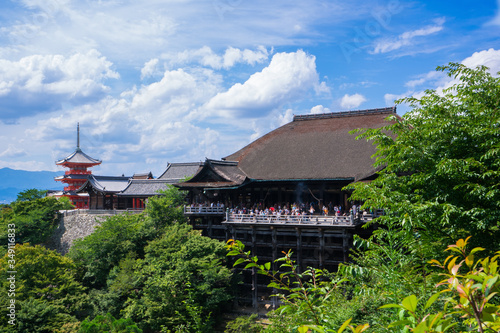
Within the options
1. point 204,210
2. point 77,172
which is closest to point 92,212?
point 204,210

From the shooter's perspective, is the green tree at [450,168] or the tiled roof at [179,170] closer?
the green tree at [450,168]

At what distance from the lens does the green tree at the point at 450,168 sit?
12.6m

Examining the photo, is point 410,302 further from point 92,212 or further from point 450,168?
point 92,212

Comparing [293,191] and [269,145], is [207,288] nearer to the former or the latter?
[293,191]

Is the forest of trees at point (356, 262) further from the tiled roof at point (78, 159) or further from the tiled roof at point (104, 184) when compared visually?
the tiled roof at point (78, 159)

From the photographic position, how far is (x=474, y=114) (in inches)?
551

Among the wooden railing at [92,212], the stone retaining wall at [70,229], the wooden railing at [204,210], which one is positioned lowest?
the stone retaining wall at [70,229]

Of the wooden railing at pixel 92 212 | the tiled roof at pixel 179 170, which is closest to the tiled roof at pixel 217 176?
the wooden railing at pixel 92 212

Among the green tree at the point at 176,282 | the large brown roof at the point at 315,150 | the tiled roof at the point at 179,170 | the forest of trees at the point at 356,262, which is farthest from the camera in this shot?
the tiled roof at the point at 179,170

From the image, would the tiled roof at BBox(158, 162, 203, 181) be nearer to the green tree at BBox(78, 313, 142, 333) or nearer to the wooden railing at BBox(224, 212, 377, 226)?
the wooden railing at BBox(224, 212, 377, 226)

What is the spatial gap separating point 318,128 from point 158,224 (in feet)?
50.6

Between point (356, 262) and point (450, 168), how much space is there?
10.0 m

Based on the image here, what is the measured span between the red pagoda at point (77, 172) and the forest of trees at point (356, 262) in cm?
1111

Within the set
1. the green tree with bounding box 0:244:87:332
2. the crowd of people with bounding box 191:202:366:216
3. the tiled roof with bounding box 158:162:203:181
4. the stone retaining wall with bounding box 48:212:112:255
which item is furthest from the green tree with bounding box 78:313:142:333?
the tiled roof with bounding box 158:162:203:181
